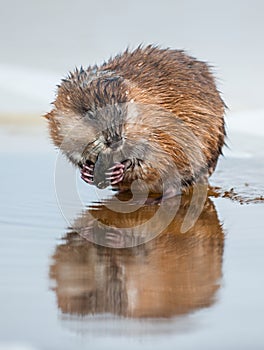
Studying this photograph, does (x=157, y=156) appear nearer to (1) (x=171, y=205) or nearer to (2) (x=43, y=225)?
(1) (x=171, y=205)

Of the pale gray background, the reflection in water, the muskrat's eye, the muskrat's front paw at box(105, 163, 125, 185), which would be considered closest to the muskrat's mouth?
the muskrat's front paw at box(105, 163, 125, 185)

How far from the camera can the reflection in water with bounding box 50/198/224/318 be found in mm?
2584

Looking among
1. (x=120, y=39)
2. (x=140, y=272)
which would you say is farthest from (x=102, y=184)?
(x=120, y=39)

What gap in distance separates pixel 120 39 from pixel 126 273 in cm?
487

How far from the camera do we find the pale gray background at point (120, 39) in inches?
281

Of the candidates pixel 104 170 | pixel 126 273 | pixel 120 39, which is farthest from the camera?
pixel 120 39

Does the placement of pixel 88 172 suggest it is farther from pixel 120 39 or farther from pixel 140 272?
pixel 120 39

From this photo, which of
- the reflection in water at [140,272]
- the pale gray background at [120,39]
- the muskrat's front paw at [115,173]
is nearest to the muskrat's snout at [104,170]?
the muskrat's front paw at [115,173]

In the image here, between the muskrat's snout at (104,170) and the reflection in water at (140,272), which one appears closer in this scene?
the reflection in water at (140,272)

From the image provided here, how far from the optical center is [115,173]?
425cm

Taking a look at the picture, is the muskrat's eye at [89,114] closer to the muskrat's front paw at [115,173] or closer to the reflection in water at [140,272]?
the muskrat's front paw at [115,173]

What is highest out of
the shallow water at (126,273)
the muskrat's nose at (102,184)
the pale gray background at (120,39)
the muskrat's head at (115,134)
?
the pale gray background at (120,39)

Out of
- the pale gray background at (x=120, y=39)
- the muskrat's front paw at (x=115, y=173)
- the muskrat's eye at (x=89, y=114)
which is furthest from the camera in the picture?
the pale gray background at (x=120, y=39)

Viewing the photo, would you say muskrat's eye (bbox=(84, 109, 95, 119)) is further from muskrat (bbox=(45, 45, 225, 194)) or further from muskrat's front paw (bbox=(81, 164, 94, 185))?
muskrat's front paw (bbox=(81, 164, 94, 185))
